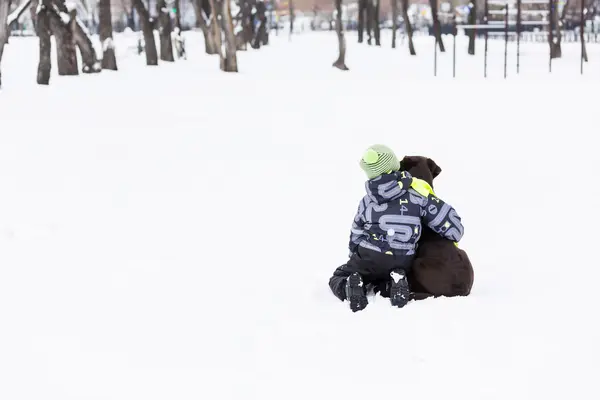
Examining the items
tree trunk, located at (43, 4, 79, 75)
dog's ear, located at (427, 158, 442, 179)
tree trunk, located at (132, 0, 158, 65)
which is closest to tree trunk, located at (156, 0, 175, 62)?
tree trunk, located at (132, 0, 158, 65)

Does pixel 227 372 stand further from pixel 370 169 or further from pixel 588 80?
pixel 588 80

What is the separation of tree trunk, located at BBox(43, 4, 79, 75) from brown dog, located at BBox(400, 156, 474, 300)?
17583mm

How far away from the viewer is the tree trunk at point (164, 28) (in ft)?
108

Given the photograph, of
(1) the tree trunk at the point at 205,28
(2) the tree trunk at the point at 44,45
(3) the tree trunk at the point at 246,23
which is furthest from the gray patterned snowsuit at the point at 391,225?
(3) the tree trunk at the point at 246,23

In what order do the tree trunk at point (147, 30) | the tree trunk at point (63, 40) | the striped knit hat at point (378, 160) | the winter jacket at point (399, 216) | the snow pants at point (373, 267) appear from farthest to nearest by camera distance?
the tree trunk at point (147, 30) < the tree trunk at point (63, 40) < the snow pants at point (373, 267) < the winter jacket at point (399, 216) < the striped knit hat at point (378, 160)

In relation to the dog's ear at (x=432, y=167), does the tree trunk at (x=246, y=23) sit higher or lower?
lower

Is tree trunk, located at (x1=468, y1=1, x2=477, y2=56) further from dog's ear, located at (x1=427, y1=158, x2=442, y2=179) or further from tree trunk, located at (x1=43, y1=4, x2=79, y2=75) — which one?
dog's ear, located at (x1=427, y1=158, x2=442, y2=179)

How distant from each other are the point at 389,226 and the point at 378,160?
16.1 inches

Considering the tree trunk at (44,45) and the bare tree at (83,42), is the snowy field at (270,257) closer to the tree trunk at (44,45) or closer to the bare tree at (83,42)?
the tree trunk at (44,45)

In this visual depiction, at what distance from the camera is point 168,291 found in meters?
6.02

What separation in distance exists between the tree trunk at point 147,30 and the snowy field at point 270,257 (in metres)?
13.5

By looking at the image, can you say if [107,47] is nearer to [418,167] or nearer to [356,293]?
[418,167]

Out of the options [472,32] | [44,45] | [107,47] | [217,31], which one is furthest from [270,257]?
[472,32]

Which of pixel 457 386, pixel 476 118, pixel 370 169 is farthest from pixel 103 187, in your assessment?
pixel 476 118
